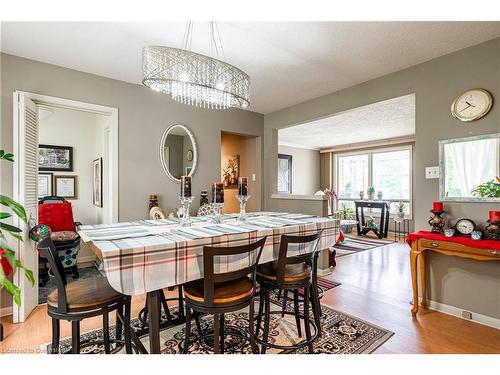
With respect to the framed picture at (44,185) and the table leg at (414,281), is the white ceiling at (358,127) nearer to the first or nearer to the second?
the table leg at (414,281)

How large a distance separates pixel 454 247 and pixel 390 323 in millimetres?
883

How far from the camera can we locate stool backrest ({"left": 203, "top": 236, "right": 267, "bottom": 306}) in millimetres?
1377

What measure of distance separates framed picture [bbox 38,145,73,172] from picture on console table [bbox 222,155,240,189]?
2745mm

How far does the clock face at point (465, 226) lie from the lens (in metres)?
2.38

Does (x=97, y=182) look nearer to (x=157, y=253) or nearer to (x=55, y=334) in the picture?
(x=55, y=334)

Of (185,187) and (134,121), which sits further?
(134,121)

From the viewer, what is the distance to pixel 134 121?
3355mm

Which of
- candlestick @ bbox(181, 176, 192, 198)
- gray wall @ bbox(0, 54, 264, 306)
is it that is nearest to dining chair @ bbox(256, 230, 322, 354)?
candlestick @ bbox(181, 176, 192, 198)

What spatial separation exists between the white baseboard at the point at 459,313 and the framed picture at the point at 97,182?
4532 mm

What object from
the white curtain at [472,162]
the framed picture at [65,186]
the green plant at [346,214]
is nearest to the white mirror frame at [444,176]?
the white curtain at [472,162]

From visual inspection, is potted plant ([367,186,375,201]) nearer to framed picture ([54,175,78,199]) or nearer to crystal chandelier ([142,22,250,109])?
crystal chandelier ([142,22,250,109])

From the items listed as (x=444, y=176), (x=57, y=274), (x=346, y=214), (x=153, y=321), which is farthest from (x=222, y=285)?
(x=346, y=214)

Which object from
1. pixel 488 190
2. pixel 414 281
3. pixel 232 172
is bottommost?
pixel 414 281
